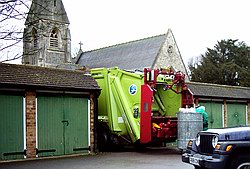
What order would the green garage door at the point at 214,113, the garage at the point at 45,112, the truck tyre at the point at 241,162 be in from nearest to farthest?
1. the truck tyre at the point at 241,162
2. the garage at the point at 45,112
3. the green garage door at the point at 214,113

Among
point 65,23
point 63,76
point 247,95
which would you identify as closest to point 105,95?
point 63,76

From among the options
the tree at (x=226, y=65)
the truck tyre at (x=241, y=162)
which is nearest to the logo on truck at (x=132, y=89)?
the truck tyre at (x=241, y=162)

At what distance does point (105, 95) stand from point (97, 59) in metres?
41.2

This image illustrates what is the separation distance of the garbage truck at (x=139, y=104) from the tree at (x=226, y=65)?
1280 inches

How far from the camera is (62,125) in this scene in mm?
14234

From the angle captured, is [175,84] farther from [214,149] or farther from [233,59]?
[233,59]

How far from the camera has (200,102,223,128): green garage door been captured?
19.8m

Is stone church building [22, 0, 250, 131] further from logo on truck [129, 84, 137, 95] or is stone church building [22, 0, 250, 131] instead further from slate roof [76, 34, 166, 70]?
logo on truck [129, 84, 137, 95]

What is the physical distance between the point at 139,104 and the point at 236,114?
8.65 metres

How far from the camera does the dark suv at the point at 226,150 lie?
8.12 m

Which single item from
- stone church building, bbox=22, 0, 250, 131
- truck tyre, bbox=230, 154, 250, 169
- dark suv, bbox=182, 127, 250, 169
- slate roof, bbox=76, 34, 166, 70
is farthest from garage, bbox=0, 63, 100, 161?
slate roof, bbox=76, 34, 166, 70

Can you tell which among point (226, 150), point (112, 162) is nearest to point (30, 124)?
point (112, 162)

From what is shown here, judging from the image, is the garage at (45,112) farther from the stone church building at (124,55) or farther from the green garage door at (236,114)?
the green garage door at (236,114)

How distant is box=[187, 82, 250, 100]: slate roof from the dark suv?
34.5 feet
